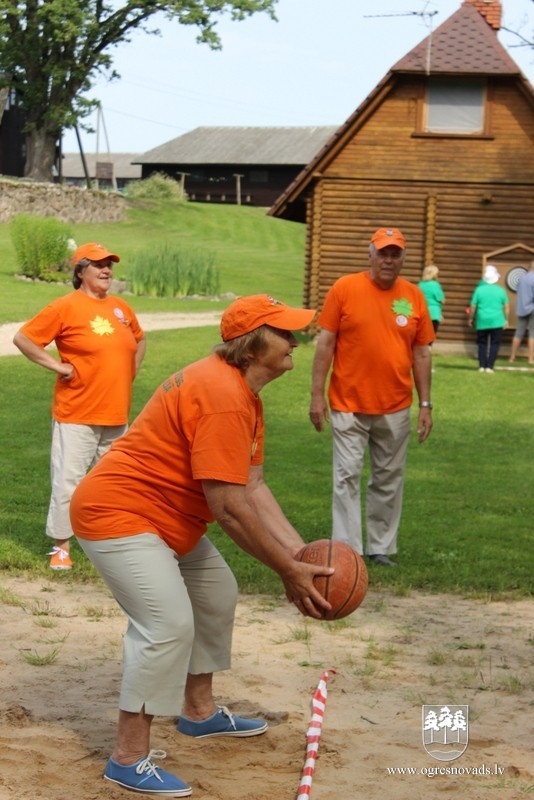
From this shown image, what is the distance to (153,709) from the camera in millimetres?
4492

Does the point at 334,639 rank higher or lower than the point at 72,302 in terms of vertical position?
lower

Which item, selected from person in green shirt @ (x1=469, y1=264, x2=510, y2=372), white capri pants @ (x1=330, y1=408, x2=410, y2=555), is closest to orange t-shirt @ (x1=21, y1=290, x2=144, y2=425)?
white capri pants @ (x1=330, y1=408, x2=410, y2=555)

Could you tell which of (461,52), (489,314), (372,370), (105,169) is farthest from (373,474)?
(105,169)

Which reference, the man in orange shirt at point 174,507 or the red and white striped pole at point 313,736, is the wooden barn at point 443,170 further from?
the man in orange shirt at point 174,507

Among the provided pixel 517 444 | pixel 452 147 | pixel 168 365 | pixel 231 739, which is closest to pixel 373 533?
pixel 231 739

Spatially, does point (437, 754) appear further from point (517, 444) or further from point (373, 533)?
point (517, 444)

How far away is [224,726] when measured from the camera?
16.9ft

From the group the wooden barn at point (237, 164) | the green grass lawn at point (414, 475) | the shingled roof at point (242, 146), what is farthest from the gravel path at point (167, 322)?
the shingled roof at point (242, 146)

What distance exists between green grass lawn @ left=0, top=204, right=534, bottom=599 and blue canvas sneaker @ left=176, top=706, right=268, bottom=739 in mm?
2649

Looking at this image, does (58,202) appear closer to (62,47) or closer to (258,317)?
(62,47)

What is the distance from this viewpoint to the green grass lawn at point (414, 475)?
832cm

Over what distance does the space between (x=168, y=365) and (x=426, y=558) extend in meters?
12.3

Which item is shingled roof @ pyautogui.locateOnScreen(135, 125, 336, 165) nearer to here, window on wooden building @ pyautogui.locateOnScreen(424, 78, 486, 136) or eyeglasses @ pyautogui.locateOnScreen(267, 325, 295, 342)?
window on wooden building @ pyautogui.locateOnScreen(424, 78, 486, 136)

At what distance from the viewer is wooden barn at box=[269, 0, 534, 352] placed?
25.9 meters
